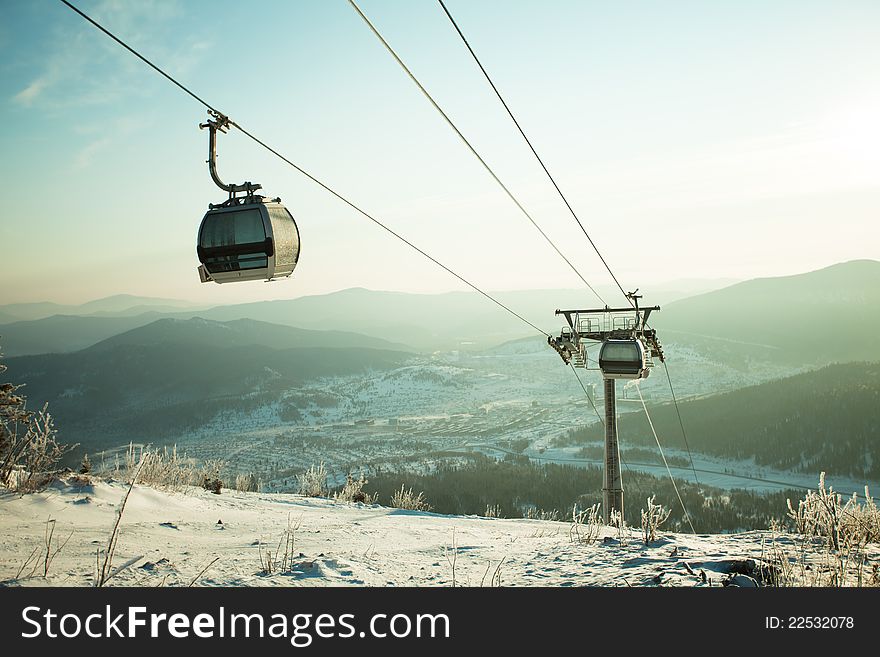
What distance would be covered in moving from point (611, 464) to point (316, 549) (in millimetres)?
10464

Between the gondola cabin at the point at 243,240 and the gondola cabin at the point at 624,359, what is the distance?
957cm

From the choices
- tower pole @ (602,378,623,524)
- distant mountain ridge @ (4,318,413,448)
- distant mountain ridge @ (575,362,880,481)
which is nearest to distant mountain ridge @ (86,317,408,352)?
distant mountain ridge @ (4,318,413,448)

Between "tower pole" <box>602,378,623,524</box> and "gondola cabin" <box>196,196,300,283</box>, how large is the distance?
35.3 feet

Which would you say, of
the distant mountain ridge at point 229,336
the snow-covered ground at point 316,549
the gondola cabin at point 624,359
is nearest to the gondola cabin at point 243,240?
the snow-covered ground at point 316,549

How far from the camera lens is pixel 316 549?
18.2ft

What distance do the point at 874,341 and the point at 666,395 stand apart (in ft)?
326

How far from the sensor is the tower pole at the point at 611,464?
13845 mm

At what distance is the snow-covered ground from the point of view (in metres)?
4.34

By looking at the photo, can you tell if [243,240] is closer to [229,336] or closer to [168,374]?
Result: [168,374]

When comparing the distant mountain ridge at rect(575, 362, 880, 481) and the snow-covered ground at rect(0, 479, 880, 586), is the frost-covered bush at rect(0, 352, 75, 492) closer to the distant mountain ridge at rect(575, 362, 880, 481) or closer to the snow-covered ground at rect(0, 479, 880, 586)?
the snow-covered ground at rect(0, 479, 880, 586)

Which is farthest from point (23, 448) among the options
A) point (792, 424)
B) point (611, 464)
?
point (792, 424)

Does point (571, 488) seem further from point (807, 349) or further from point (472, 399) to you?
point (807, 349)

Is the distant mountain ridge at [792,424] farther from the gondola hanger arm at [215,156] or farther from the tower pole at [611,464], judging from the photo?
the gondola hanger arm at [215,156]

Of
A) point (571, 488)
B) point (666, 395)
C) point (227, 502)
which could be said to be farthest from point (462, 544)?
point (666, 395)
